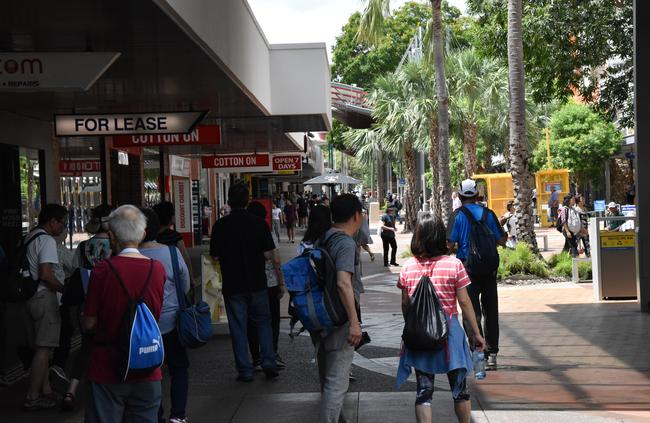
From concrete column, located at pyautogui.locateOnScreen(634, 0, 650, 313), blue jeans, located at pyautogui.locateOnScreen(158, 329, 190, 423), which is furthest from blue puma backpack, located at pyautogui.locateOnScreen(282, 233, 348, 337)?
concrete column, located at pyautogui.locateOnScreen(634, 0, 650, 313)

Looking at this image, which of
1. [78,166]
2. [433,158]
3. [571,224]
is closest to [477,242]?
[78,166]

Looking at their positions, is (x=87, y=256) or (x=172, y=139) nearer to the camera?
(x=87, y=256)

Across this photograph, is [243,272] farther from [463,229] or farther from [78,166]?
Answer: [78,166]

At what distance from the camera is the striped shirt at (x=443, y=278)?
613cm

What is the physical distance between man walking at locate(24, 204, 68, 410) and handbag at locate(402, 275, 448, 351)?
11.3ft

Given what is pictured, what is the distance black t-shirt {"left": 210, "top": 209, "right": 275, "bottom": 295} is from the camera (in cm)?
884

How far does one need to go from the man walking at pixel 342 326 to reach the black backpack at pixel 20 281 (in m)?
2.88

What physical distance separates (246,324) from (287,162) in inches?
959

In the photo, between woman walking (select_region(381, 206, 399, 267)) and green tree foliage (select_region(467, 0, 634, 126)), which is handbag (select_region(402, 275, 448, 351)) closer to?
woman walking (select_region(381, 206, 399, 267))

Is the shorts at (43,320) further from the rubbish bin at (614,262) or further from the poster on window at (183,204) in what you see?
the poster on window at (183,204)

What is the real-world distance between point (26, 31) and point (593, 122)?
43552 millimetres

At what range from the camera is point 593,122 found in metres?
48.5

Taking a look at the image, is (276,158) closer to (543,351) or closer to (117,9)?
(543,351)

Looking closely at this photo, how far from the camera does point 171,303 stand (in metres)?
6.63
